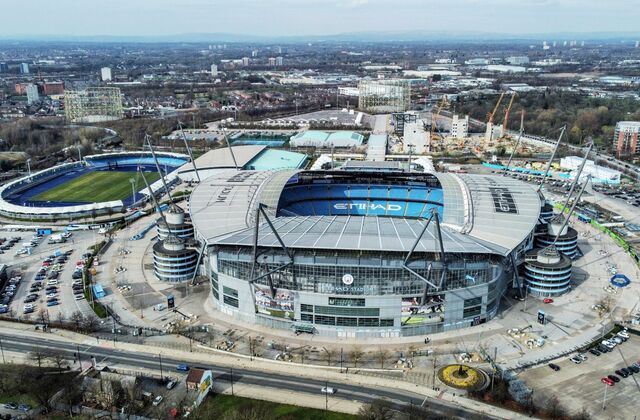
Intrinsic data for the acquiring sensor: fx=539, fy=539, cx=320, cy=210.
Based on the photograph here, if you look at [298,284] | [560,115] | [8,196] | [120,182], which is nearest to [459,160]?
[560,115]

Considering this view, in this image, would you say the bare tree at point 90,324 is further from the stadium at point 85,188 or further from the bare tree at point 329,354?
the stadium at point 85,188

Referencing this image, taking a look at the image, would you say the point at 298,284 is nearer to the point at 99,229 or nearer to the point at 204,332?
the point at 204,332

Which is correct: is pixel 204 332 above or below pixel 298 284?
below

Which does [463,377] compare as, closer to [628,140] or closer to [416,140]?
[416,140]

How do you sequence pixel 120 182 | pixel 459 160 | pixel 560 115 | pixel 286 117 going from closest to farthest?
pixel 120 182
pixel 459 160
pixel 560 115
pixel 286 117

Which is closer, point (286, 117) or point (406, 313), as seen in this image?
point (406, 313)

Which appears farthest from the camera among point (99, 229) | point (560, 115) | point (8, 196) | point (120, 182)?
point (560, 115)

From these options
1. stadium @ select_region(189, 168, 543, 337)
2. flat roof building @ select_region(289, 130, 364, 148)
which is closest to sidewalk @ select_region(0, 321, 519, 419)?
stadium @ select_region(189, 168, 543, 337)
